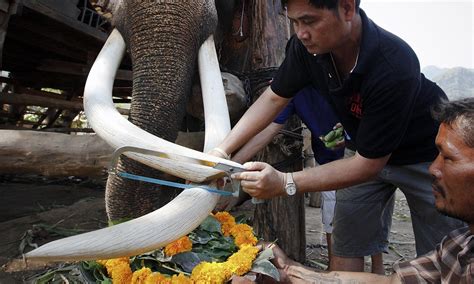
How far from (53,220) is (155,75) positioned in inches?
97.2

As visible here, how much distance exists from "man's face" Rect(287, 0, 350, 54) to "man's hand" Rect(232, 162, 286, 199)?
20.2 inches

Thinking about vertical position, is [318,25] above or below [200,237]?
above

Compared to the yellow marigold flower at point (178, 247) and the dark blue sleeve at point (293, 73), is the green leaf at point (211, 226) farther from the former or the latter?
the dark blue sleeve at point (293, 73)

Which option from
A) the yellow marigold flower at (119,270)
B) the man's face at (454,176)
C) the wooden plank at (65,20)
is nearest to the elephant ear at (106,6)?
the yellow marigold flower at (119,270)

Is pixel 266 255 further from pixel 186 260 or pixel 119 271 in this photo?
pixel 119 271

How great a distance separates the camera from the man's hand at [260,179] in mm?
1521

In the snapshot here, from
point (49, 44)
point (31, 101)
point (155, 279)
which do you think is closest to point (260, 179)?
point (155, 279)

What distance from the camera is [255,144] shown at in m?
2.31

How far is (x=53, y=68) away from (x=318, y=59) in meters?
5.35

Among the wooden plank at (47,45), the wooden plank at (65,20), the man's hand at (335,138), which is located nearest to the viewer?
the man's hand at (335,138)

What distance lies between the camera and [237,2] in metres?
2.86

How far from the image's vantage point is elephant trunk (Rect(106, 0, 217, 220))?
72.2 inches

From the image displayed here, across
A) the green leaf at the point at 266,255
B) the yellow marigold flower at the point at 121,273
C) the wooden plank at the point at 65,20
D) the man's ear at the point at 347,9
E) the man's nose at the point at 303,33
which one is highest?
the wooden plank at the point at 65,20

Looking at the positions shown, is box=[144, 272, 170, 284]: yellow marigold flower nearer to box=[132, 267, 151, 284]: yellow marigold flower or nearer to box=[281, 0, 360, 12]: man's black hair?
box=[132, 267, 151, 284]: yellow marigold flower
